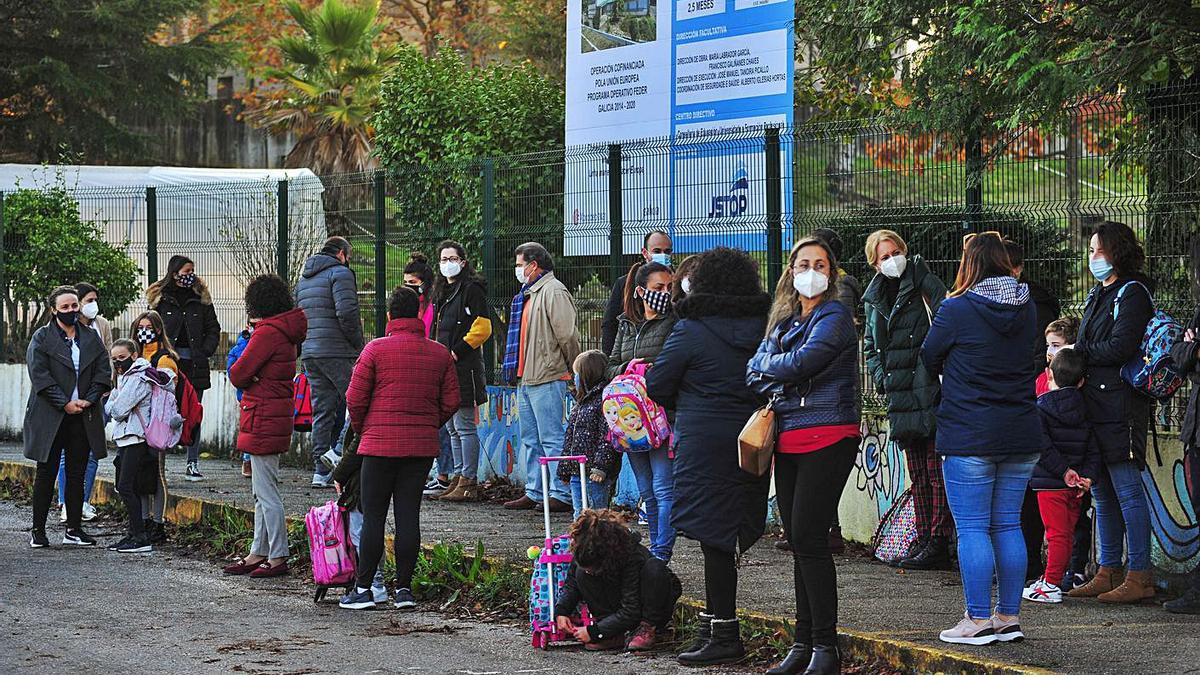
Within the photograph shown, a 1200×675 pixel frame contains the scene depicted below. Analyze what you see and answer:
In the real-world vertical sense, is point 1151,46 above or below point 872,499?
above

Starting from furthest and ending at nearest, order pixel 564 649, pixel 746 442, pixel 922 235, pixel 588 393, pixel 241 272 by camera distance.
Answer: pixel 241 272 < pixel 922 235 < pixel 588 393 < pixel 564 649 < pixel 746 442

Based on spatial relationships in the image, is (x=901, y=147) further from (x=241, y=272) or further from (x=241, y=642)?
(x=241, y=272)

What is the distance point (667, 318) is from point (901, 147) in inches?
81.5

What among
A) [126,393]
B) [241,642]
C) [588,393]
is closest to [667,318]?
[588,393]

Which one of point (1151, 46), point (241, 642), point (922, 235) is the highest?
point (1151, 46)

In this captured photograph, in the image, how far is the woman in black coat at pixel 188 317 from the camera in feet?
50.1

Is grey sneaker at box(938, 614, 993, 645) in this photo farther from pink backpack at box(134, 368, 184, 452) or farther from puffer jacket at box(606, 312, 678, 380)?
pink backpack at box(134, 368, 184, 452)

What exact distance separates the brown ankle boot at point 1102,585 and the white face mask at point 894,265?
6.68 ft

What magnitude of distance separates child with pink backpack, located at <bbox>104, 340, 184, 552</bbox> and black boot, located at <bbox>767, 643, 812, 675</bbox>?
6.12 meters

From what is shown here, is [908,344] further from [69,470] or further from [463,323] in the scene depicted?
[69,470]

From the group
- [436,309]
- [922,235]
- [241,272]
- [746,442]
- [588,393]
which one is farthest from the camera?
[241,272]

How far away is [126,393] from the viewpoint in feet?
40.0

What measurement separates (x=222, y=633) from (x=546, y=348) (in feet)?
14.0

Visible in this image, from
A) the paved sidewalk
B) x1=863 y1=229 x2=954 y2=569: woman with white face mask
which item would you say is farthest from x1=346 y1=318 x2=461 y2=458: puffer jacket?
x1=863 y1=229 x2=954 y2=569: woman with white face mask
